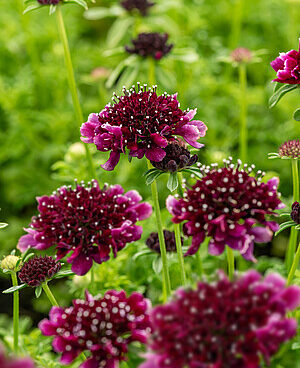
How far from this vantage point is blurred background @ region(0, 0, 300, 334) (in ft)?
8.86

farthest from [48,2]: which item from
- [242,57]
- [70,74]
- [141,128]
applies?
[242,57]

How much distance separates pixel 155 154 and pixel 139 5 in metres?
1.77

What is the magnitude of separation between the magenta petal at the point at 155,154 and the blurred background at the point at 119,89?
115cm

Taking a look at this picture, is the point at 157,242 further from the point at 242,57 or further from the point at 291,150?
the point at 242,57

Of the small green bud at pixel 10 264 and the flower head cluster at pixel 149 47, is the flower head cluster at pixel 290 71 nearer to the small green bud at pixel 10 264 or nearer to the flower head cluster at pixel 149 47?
the small green bud at pixel 10 264

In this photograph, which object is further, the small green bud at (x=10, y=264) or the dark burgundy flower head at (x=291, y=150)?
the dark burgundy flower head at (x=291, y=150)

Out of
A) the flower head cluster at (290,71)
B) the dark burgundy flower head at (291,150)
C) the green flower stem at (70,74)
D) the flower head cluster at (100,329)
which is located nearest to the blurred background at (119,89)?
the green flower stem at (70,74)

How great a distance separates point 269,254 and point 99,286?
126cm

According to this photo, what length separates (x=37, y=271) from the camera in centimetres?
123

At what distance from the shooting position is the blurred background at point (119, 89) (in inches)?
106

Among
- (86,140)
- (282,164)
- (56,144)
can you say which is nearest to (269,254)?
(282,164)

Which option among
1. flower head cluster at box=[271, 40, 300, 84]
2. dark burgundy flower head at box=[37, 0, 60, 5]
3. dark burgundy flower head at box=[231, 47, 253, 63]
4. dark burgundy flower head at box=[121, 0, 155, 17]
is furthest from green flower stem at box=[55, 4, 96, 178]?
dark burgundy flower head at box=[121, 0, 155, 17]

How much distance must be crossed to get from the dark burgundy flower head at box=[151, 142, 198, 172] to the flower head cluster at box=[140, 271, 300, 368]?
38 centimetres

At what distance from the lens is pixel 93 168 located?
5.65ft
